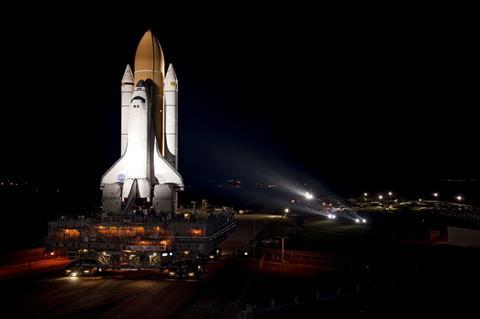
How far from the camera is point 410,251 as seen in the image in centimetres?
3703

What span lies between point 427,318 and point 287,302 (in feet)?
19.7

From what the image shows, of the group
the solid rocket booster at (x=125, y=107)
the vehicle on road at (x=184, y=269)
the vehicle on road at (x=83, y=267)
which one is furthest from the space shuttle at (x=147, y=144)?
the vehicle on road at (x=184, y=269)

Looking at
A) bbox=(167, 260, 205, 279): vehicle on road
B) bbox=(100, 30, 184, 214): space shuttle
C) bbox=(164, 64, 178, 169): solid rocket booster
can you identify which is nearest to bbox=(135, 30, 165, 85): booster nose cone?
bbox=(100, 30, 184, 214): space shuttle

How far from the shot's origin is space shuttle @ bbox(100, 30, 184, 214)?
34094 mm

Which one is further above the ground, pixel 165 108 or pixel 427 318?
pixel 165 108

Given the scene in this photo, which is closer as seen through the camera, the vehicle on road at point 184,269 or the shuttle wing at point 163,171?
the vehicle on road at point 184,269

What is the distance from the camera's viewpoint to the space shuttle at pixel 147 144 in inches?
1342

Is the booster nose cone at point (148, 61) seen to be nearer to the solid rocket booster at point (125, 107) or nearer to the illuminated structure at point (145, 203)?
the illuminated structure at point (145, 203)

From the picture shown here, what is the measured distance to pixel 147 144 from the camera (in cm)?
3459

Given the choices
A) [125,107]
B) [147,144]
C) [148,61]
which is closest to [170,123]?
[125,107]

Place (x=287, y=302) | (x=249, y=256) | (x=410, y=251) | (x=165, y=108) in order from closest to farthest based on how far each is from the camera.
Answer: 1. (x=287, y=302)
2. (x=249, y=256)
3. (x=410, y=251)
4. (x=165, y=108)

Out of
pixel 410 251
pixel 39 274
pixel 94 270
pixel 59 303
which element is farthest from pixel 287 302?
pixel 410 251

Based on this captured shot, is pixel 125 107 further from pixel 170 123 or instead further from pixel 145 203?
pixel 145 203

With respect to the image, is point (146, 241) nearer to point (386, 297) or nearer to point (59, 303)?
point (59, 303)
